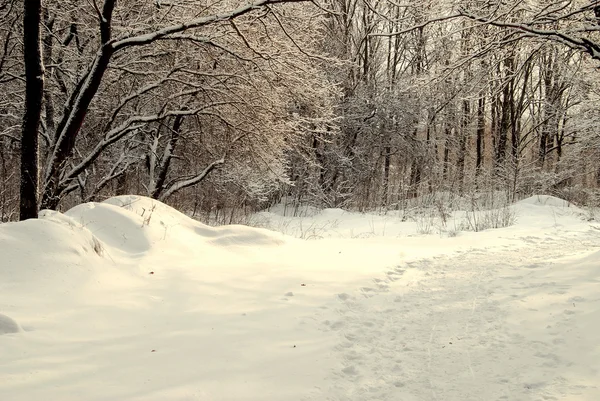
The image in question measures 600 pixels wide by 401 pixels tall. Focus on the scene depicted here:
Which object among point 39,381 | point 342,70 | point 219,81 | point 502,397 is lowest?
point 502,397

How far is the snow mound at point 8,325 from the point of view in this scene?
8.63ft

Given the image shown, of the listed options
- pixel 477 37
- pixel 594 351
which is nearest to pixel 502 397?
pixel 594 351

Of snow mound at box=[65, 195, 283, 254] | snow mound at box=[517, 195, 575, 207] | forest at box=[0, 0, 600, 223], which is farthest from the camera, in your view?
snow mound at box=[517, 195, 575, 207]

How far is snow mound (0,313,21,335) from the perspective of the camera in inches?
104

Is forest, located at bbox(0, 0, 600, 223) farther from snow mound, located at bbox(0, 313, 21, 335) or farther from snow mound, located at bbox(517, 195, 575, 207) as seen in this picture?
snow mound, located at bbox(0, 313, 21, 335)

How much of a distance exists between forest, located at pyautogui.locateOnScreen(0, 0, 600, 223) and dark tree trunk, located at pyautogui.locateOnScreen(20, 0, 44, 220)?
0.05 feet

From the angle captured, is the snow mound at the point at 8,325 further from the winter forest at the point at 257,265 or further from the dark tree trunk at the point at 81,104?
the dark tree trunk at the point at 81,104

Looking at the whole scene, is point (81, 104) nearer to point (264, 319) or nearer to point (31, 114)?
point (31, 114)

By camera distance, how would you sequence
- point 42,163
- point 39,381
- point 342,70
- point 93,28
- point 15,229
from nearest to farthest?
point 39,381, point 15,229, point 93,28, point 42,163, point 342,70

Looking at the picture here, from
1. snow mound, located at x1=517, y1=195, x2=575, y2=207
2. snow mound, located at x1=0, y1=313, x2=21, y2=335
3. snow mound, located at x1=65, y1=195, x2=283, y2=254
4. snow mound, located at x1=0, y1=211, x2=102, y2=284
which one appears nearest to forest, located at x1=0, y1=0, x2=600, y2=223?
snow mound, located at x1=65, y1=195, x2=283, y2=254

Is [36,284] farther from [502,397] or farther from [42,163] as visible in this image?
[42,163]

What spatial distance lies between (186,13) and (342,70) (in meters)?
9.38

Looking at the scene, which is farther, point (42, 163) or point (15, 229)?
point (42, 163)

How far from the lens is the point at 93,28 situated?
891 centimetres
